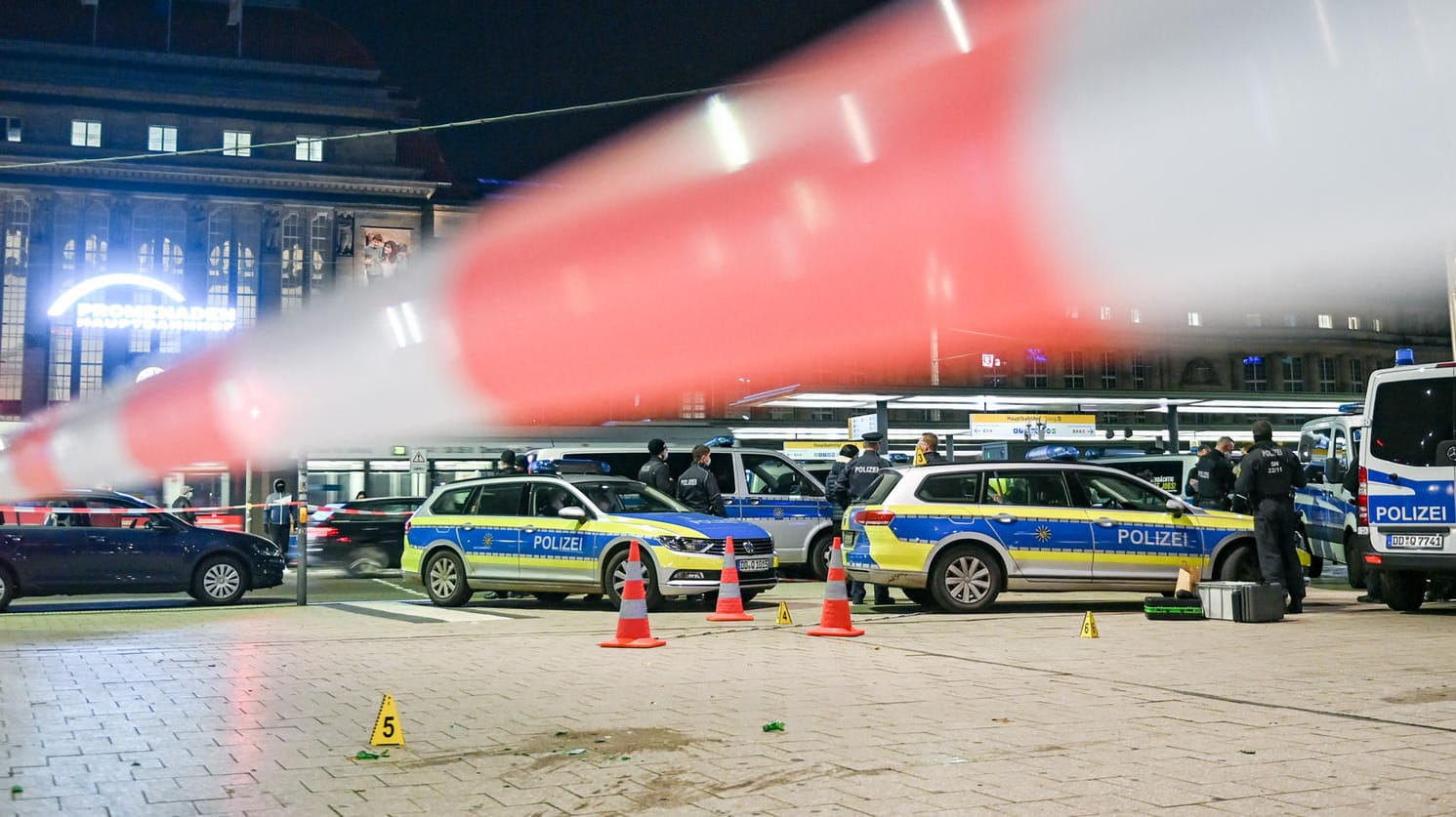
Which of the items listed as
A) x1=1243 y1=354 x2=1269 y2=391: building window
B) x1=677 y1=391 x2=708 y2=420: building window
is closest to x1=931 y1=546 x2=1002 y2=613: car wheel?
x1=677 y1=391 x2=708 y2=420: building window

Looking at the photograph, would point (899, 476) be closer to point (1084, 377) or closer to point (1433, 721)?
point (1433, 721)

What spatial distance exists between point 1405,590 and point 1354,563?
193 centimetres

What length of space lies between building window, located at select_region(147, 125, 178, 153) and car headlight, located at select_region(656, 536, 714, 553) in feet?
196

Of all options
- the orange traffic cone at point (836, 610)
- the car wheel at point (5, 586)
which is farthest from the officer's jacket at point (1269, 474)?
the car wheel at point (5, 586)

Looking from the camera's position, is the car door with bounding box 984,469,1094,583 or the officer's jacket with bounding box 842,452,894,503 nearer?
the car door with bounding box 984,469,1094,583

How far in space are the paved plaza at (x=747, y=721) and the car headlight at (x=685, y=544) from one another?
1.92 meters

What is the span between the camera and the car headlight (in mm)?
13281

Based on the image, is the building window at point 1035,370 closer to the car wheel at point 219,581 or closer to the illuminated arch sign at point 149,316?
the illuminated arch sign at point 149,316

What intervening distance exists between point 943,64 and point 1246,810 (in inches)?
917

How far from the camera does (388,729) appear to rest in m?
5.78

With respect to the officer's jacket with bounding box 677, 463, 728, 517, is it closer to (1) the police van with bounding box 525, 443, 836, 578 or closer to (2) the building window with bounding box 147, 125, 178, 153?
(1) the police van with bounding box 525, 443, 836, 578

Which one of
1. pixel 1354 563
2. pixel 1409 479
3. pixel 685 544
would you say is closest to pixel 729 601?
pixel 685 544

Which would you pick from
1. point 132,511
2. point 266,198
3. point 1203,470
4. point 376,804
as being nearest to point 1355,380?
point 266,198

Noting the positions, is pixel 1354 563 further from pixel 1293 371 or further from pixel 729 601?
pixel 1293 371
